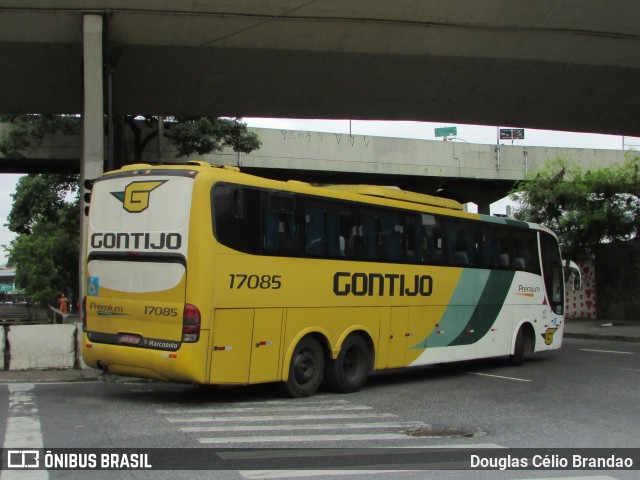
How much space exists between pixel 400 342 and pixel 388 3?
822 cm

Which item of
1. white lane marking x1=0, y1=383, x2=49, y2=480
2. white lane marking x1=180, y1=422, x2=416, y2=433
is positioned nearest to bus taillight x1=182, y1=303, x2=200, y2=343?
white lane marking x1=180, y1=422, x2=416, y2=433

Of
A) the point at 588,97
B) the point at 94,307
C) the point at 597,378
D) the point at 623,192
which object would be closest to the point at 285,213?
the point at 94,307

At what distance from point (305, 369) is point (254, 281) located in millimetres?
1894

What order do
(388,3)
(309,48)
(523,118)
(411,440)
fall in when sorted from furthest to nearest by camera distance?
(523,118)
(309,48)
(388,3)
(411,440)

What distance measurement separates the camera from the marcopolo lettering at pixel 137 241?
1015cm

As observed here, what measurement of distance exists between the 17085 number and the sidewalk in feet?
14.1

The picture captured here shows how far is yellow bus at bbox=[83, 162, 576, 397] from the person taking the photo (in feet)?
33.1

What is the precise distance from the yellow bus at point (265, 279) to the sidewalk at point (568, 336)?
2.83m

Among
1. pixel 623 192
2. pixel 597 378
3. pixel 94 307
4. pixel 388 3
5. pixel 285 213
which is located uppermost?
pixel 388 3

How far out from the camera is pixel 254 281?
1065 centimetres

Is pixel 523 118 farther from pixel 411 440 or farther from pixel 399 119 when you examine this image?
pixel 411 440

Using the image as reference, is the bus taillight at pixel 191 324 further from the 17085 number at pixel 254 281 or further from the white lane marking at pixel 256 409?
the white lane marking at pixel 256 409

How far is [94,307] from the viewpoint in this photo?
10.9m

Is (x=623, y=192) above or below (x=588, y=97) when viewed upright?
below
